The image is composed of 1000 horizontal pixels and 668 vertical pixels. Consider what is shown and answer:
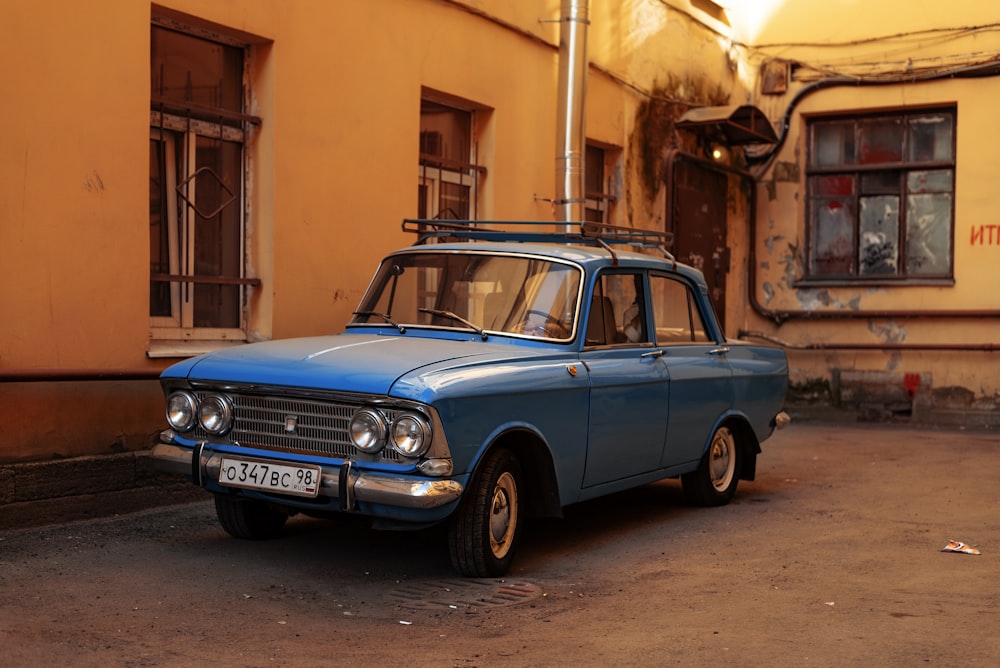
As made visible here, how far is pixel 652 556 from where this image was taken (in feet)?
21.2

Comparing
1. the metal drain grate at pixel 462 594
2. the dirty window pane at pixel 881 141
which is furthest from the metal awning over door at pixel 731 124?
the metal drain grate at pixel 462 594

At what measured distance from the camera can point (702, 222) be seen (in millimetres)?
14898

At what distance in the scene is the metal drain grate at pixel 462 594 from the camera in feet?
17.2

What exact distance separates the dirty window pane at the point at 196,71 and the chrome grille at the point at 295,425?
3144 mm

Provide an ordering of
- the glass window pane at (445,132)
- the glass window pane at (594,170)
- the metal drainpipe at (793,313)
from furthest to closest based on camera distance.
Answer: the metal drainpipe at (793,313) < the glass window pane at (594,170) < the glass window pane at (445,132)

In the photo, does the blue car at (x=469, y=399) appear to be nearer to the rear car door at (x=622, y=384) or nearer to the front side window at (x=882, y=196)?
the rear car door at (x=622, y=384)

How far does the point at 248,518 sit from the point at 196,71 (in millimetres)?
3407

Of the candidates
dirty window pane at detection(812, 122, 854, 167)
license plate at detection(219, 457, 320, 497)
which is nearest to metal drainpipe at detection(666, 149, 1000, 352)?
dirty window pane at detection(812, 122, 854, 167)

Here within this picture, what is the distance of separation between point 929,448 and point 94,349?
332 inches

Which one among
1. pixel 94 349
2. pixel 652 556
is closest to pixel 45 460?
pixel 94 349

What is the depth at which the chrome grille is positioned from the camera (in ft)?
17.8

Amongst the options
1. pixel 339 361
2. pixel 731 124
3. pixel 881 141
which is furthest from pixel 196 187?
pixel 881 141

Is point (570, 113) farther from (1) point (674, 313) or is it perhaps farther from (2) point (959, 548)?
(2) point (959, 548)

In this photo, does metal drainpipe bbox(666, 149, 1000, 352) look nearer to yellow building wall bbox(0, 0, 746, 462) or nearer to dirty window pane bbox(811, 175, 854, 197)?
dirty window pane bbox(811, 175, 854, 197)
